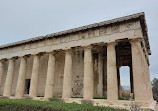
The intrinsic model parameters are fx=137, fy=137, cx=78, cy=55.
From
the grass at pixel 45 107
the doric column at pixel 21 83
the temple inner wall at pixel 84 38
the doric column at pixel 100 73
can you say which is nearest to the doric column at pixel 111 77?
the temple inner wall at pixel 84 38

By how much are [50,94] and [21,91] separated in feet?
13.4

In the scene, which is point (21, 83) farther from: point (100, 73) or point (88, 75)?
point (100, 73)

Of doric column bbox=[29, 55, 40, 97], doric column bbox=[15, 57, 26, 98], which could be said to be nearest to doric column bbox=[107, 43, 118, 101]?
doric column bbox=[29, 55, 40, 97]

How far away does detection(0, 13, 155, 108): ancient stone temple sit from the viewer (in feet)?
32.5

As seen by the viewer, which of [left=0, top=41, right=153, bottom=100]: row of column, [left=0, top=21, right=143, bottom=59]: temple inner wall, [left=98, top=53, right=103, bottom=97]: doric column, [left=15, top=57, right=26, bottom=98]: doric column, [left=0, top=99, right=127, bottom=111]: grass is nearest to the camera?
[left=0, top=99, right=127, bottom=111]: grass

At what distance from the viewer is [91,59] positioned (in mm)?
11969

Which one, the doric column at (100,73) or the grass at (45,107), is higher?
the doric column at (100,73)

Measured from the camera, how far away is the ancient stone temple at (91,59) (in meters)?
9.91

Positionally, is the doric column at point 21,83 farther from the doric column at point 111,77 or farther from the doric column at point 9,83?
the doric column at point 111,77

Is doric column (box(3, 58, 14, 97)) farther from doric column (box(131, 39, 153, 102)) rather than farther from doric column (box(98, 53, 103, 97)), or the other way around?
doric column (box(131, 39, 153, 102))

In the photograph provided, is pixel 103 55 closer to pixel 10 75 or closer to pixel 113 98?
pixel 113 98

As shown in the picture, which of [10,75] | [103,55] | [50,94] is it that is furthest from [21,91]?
[103,55]

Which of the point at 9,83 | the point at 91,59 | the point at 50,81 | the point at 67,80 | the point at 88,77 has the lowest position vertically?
the point at 9,83

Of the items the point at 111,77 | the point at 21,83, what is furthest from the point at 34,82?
the point at 111,77
